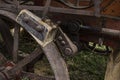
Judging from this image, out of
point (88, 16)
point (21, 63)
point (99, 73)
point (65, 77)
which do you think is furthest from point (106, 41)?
point (99, 73)

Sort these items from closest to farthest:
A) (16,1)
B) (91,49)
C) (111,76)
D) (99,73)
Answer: (16,1)
(111,76)
(91,49)
(99,73)

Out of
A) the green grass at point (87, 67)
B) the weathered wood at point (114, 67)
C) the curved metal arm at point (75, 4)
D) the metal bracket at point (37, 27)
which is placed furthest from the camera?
→ the green grass at point (87, 67)

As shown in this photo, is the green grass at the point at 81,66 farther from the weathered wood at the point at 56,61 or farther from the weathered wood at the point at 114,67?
the weathered wood at the point at 56,61

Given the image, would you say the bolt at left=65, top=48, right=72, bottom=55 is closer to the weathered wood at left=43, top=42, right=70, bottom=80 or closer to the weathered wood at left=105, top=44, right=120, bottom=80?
the weathered wood at left=43, top=42, right=70, bottom=80

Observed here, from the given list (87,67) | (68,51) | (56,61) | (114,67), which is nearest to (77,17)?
(68,51)

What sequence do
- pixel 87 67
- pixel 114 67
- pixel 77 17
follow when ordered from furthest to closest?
pixel 87 67
pixel 114 67
pixel 77 17

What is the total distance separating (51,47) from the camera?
3.33m

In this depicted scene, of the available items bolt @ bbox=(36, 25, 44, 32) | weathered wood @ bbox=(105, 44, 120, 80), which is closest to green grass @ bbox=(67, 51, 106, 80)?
weathered wood @ bbox=(105, 44, 120, 80)

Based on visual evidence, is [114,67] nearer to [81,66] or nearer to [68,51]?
[68,51]

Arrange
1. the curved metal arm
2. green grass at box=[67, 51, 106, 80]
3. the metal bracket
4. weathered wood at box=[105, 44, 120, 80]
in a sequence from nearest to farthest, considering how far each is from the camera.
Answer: the metal bracket
the curved metal arm
weathered wood at box=[105, 44, 120, 80]
green grass at box=[67, 51, 106, 80]

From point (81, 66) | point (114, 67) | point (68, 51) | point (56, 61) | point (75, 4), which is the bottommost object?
point (81, 66)

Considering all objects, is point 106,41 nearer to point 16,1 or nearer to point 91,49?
point 91,49

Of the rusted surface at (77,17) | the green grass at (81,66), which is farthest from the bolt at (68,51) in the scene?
the green grass at (81,66)

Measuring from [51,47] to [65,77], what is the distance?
1.14ft
